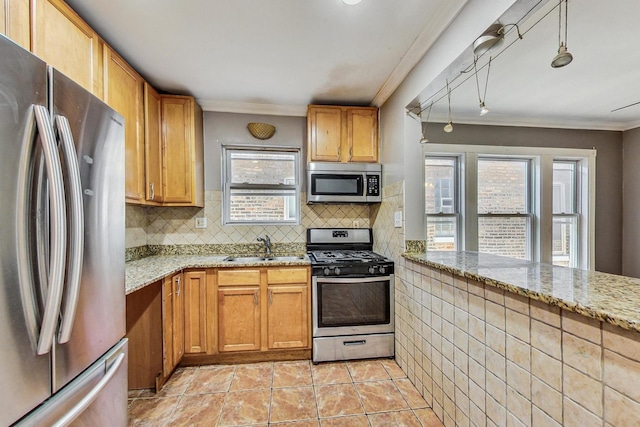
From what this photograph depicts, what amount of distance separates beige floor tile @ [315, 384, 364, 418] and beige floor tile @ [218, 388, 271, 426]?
362 mm

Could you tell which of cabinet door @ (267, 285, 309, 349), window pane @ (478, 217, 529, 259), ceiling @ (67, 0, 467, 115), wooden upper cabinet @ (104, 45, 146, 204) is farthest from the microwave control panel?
wooden upper cabinet @ (104, 45, 146, 204)

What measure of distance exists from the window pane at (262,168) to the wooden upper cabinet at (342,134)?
1.31 ft

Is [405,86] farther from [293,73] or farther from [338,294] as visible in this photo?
[338,294]

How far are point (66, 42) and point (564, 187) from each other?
4855mm

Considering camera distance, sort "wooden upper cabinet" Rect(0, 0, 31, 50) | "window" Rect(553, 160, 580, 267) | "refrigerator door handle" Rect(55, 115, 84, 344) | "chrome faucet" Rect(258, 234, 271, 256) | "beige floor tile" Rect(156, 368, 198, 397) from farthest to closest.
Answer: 1. "window" Rect(553, 160, 580, 267)
2. "chrome faucet" Rect(258, 234, 271, 256)
3. "beige floor tile" Rect(156, 368, 198, 397)
4. "wooden upper cabinet" Rect(0, 0, 31, 50)
5. "refrigerator door handle" Rect(55, 115, 84, 344)

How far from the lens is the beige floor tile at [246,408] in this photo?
5.28 feet

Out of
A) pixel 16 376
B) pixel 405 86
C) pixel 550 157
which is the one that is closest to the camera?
pixel 16 376

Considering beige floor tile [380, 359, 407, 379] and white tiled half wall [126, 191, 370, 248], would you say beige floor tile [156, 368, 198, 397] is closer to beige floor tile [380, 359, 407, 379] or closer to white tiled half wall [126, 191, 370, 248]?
white tiled half wall [126, 191, 370, 248]

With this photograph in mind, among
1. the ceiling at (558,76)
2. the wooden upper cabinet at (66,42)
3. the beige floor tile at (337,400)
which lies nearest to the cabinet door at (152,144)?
the wooden upper cabinet at (66,42)

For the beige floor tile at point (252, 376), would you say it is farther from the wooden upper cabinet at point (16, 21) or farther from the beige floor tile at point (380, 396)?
the wooden upper cabinet at point (16, 21)

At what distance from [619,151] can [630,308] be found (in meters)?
3.84

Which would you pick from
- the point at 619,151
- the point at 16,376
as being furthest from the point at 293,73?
the point at 619,151

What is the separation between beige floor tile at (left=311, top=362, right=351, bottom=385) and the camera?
78.5 inches

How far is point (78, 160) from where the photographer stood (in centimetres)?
90
